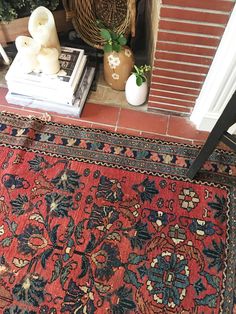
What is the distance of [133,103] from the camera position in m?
1.46

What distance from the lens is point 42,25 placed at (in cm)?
129

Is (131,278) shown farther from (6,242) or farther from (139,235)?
(6,242)

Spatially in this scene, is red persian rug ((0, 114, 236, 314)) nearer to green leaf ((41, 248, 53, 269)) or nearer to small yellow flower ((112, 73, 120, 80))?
green leaf ((41, 248, 53, 269))

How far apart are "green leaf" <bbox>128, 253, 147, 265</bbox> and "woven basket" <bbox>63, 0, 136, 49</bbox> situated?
947mm

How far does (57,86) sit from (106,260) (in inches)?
29.6

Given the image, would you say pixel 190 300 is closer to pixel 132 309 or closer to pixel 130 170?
pixel 132 309

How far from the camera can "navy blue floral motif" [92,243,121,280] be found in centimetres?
112

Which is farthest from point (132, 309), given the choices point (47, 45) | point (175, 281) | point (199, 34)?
point (47, 45)

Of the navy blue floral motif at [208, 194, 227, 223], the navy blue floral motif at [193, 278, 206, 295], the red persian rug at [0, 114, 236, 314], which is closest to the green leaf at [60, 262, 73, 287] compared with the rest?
the red persian rug at [0, 114, 236, 314]

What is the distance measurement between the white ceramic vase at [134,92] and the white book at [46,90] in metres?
0.23

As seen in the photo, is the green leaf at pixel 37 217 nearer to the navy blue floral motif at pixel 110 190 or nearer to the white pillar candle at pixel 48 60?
the navy blue floral motif at pixel 110 190

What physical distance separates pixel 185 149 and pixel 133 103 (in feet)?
1.07

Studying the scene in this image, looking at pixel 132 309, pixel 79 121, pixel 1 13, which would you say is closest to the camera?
pixel 132 309

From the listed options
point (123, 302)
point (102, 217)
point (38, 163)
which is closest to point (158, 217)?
point (102, 217)
